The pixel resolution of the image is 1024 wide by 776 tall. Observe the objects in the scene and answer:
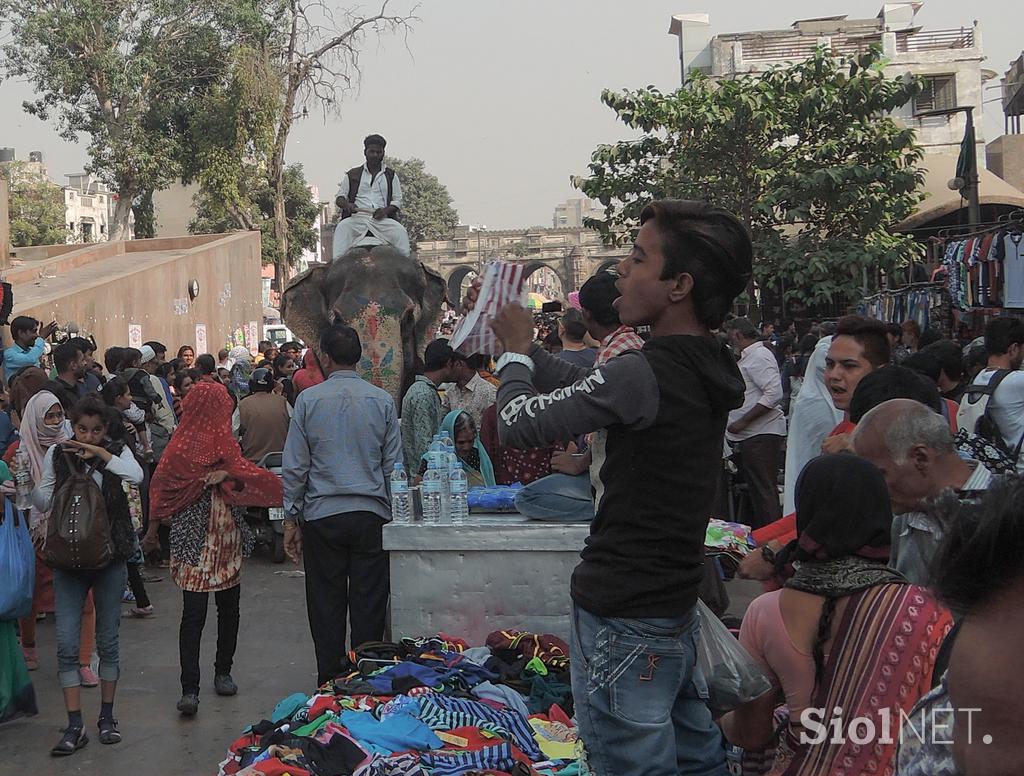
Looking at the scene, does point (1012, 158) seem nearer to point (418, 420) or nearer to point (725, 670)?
point (418, 420)

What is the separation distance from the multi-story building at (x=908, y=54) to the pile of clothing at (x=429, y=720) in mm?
31628

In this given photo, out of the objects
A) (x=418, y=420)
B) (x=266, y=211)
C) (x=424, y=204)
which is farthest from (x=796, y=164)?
(x=424, y=204)

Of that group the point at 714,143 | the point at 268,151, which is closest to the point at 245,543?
the point at 714,143

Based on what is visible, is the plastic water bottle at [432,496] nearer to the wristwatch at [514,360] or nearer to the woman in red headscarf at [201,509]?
the woman in red headscarf at [201,509]

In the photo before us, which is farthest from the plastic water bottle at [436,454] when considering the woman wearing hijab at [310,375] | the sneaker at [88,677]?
the woman wearing hijab at [310,375]

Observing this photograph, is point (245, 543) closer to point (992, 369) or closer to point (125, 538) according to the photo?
point (125, 538)

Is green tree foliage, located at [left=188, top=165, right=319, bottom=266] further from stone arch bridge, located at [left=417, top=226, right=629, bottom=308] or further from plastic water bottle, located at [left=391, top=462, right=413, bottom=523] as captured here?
stone arch bridge, located at [left=417, top=226, right=629, bottom=308]

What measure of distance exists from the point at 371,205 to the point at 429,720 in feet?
24.6

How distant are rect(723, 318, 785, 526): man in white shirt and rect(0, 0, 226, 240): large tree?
25498 millimetres

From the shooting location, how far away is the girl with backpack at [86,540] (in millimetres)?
5492

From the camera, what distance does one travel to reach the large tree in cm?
2944

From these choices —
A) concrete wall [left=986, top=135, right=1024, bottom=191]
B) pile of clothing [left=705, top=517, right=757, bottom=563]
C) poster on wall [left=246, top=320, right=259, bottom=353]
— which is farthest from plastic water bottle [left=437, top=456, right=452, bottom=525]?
concrete wall [left=986, top=135, right=1024, bottom=191]

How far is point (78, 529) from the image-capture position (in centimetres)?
547

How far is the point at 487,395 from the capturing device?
823 centimetres
